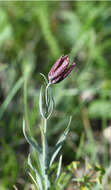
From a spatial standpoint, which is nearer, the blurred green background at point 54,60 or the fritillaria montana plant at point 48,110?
the fritillaria montana plant at point 48,110

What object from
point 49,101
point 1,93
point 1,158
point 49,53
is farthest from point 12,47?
point 49,101

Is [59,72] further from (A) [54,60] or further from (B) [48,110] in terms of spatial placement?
(A) [54,60]

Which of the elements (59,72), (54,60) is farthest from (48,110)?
(54,60)

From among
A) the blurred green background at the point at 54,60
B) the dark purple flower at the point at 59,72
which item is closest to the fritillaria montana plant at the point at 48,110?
the dark purple flower at the point at 59,72

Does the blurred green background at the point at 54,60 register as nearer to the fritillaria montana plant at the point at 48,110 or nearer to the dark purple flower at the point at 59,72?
the fritillaria montana plant at the point at 48,110

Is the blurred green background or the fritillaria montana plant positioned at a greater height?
the blurred green background

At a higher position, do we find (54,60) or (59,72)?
(54,60)

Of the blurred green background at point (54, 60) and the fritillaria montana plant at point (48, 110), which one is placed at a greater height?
the blurred green background at point (54, 60)

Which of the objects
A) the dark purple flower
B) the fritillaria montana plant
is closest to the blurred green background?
the fritillaria montana plant

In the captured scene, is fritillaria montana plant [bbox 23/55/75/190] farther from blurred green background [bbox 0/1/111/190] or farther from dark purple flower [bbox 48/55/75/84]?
blurred green background [bbox 0/1/111/190]
